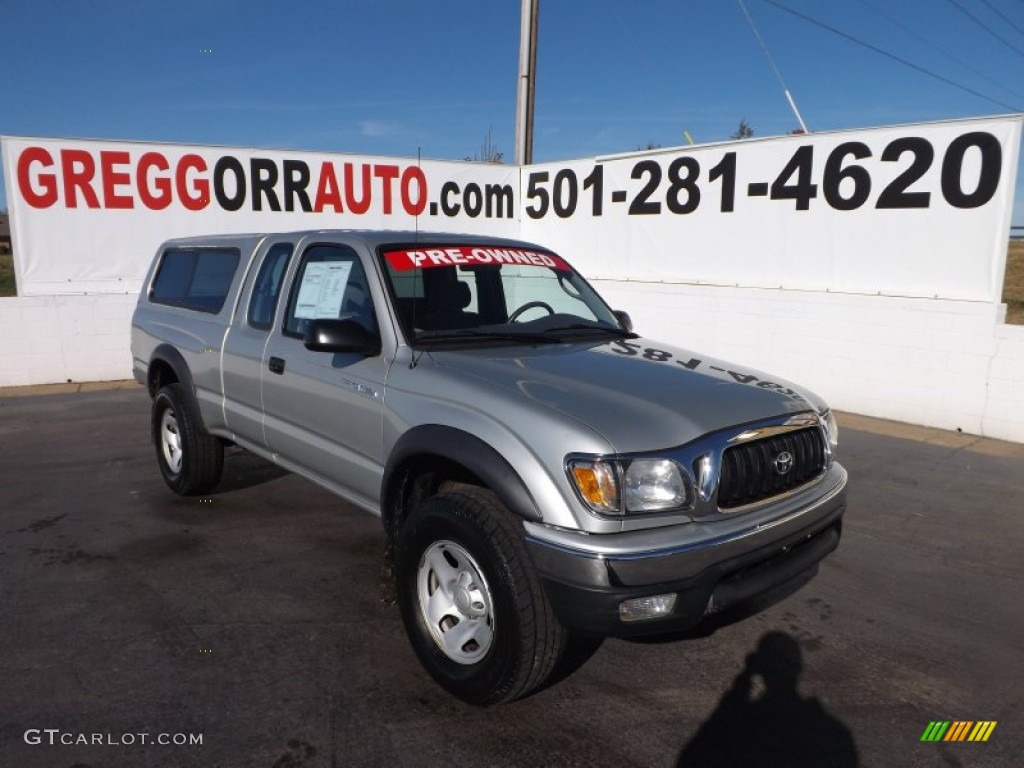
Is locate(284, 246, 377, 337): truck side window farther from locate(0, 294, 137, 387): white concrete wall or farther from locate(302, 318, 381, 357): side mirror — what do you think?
locate(0, 294, 137, 387): white concrete wall

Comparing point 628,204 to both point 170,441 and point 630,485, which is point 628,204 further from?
point 630,485

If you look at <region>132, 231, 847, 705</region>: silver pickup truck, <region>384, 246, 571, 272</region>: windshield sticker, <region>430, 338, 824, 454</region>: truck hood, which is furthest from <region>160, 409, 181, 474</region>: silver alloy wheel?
<region>430, 338, 824, 454</region>: truck hood

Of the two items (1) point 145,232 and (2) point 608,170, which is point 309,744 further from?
(2) point 608,170

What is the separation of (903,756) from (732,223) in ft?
26.8

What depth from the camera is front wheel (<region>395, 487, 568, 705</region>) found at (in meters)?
2.82

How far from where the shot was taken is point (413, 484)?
357cm

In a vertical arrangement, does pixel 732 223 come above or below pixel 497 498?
above

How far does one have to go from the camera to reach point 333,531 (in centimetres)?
504

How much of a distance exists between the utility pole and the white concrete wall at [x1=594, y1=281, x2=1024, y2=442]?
455cm

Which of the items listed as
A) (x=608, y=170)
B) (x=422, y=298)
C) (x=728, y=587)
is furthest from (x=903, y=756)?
(x=608, y=170)

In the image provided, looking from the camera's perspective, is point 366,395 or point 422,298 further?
point 422,298

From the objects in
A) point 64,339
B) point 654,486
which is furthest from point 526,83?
point 654,486

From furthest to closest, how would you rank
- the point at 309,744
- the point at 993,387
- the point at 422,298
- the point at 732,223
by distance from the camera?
the point at 732,223
the point at 993,387
the point at 422,298
the point at 309,744

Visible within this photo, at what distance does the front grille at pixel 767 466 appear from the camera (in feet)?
9.70
